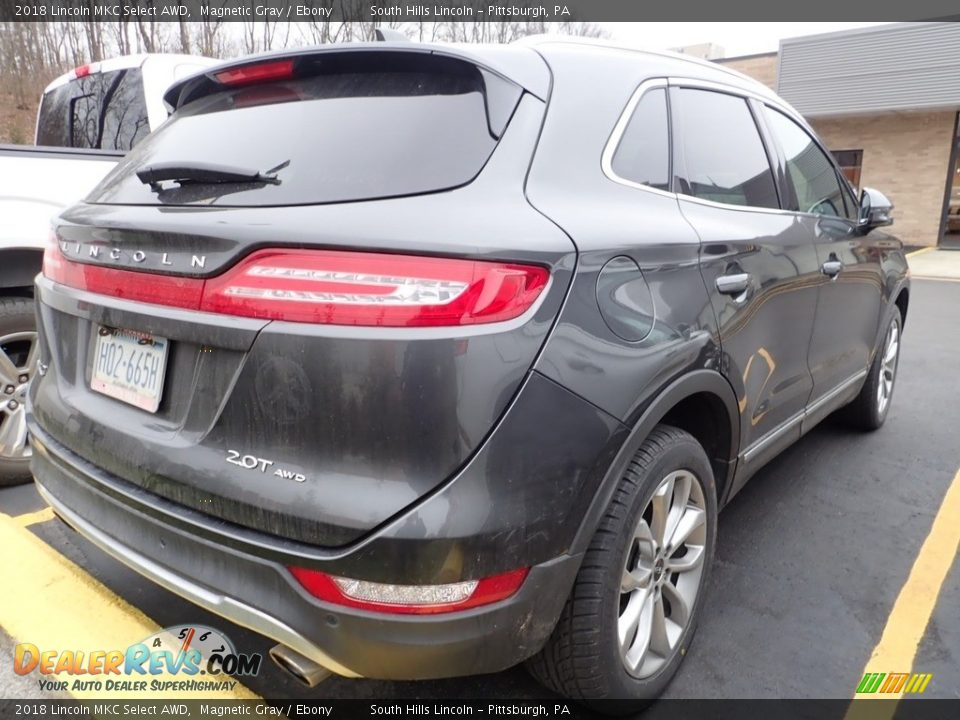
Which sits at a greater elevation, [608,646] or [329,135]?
[329,135]

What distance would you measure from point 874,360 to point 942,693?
2263 millimetres

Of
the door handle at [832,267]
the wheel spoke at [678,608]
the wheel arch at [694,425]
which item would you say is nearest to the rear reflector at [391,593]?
the wheel arch at [694,425]

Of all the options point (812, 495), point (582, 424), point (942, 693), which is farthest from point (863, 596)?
point (582, 424)

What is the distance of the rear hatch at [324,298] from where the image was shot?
1.43 metres

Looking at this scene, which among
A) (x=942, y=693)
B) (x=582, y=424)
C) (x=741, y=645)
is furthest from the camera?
(x=741, y=645)

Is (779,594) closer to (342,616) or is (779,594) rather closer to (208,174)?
(342,616)

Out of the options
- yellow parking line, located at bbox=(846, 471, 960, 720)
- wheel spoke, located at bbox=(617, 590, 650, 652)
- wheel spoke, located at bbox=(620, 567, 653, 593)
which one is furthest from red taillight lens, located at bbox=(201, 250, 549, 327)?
yellow parking line, located at bbox=(846, 471, 960, 720)

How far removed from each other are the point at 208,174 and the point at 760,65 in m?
19.5

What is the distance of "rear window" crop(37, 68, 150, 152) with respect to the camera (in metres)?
4.14

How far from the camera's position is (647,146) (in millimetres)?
2104

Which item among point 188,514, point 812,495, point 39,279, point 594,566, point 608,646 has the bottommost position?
point 812,495

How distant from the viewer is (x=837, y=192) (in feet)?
11.5

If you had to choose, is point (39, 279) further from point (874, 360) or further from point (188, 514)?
point (874, 360)

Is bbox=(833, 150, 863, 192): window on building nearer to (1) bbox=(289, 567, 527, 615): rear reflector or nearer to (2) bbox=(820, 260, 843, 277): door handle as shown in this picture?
(2) bbox=(820, 260, 843, 277): door handle
